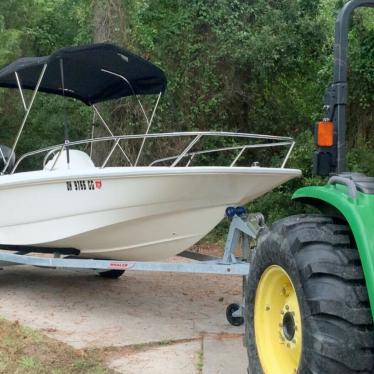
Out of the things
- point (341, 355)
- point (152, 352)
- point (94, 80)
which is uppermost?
point (94, 80)

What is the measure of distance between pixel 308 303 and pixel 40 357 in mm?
2410

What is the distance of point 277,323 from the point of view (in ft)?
12.0

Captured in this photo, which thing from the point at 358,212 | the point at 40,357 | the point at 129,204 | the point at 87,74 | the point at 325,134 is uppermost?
the point at 87,74

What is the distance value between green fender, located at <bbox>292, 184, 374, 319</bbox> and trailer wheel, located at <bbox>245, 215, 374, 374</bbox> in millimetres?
101

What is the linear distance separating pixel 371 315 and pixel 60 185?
3.87 m

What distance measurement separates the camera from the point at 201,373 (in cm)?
444

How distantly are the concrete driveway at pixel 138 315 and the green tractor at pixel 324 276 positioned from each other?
99 cm

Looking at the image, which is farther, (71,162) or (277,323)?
(71,162)

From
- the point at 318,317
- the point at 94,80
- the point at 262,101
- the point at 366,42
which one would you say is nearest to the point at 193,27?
the point at 262,101

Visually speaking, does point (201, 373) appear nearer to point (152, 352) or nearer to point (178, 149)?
point (152, 352)

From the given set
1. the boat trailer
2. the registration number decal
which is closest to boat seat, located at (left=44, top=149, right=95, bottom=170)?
the registration number decal

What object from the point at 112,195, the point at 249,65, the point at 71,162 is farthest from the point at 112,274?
the point at 249,65

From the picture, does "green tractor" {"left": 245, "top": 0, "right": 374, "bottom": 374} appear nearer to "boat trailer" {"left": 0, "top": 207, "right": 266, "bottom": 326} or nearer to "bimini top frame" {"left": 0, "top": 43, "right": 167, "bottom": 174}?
"boat trailer" {"left": 0, "top": 207, "right": 266, "bottom": 326}

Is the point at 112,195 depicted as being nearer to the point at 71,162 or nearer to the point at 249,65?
the point at 71,162
